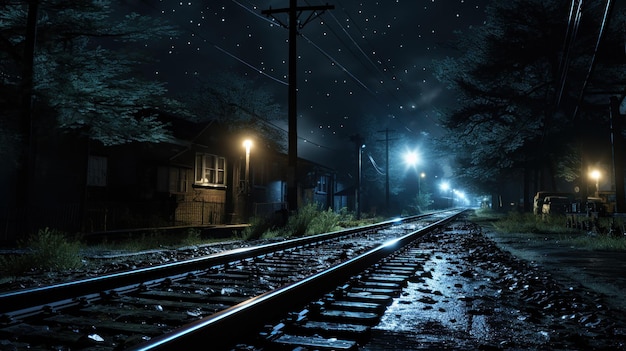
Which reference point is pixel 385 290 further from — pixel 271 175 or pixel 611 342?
pixel 271 175

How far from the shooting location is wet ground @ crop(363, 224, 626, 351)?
3.53 metres

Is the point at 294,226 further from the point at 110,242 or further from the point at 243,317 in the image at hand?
Answer: the point at 243,317

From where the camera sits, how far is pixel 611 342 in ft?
11.5

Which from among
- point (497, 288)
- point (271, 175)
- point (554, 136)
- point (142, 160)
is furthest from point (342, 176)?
point (497, 288)

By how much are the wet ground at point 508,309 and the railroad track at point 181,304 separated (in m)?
0.47

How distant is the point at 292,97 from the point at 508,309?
49.9 feet

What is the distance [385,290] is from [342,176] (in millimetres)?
66946

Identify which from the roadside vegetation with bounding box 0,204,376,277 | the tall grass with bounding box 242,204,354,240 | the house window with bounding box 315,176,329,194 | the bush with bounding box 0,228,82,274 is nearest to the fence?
the roadside vegetation with bounding box 0,204,376,277

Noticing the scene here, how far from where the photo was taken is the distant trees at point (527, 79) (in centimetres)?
2761

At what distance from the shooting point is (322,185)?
51.1 metres

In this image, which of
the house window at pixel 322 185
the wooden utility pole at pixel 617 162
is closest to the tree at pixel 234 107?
the house window at pixel 322 185

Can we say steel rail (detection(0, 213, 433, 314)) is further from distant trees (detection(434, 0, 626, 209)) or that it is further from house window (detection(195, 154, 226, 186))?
distant trees (detection(434, 0, 626, 209))

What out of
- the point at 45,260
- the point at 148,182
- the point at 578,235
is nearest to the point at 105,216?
the point at 148,182

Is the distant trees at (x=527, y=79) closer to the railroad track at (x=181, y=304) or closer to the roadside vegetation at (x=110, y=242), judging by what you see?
the roadside vegetation at (x=110, y=242)
